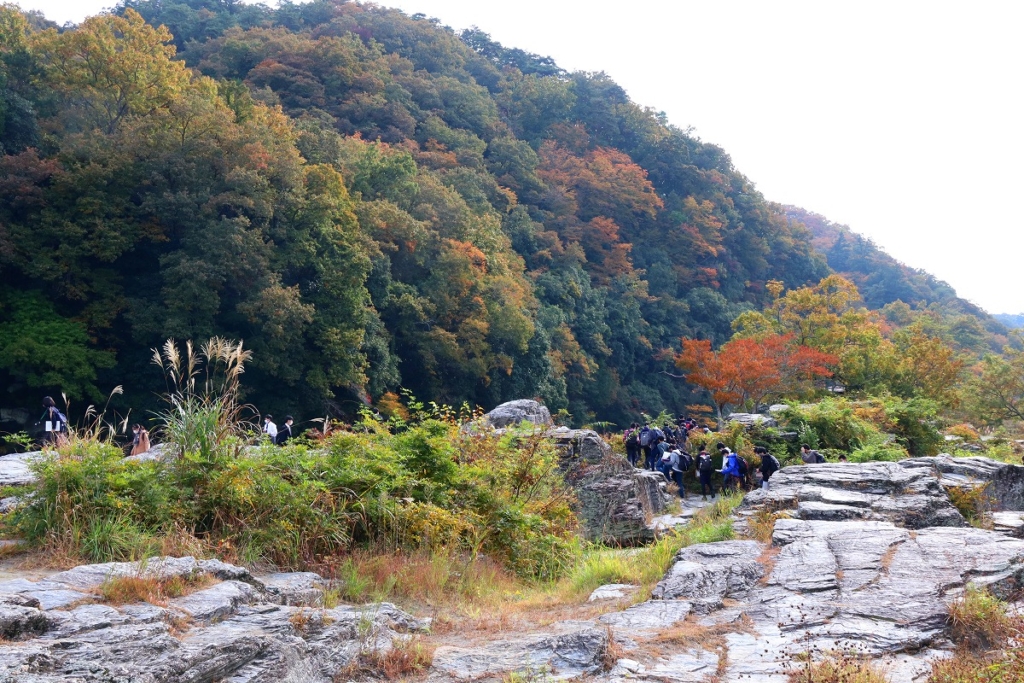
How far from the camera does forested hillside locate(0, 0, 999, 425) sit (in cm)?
2314

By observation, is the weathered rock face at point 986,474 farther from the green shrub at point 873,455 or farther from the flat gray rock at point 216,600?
the flat gray rock at point 216,600

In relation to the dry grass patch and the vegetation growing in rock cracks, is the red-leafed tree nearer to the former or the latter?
the vegetation growing in rock cracks

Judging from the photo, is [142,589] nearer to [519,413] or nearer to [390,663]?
[390,663]

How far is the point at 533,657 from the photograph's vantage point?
14.8ft

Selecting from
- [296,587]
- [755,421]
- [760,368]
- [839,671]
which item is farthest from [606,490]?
[760,368]

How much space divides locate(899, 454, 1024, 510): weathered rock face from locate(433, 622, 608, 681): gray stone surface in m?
7.76

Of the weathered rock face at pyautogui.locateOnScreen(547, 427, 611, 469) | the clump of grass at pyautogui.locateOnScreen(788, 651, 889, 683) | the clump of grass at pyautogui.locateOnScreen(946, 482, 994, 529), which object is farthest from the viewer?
the weathered rock face at pyautogui.locateOnScreen(547, 427, 611, 469)

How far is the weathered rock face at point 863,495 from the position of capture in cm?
849

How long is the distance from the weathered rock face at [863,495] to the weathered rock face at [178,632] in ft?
18.2

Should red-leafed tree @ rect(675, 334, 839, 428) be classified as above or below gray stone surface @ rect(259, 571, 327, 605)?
above

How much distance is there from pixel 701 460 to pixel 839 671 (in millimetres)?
12162

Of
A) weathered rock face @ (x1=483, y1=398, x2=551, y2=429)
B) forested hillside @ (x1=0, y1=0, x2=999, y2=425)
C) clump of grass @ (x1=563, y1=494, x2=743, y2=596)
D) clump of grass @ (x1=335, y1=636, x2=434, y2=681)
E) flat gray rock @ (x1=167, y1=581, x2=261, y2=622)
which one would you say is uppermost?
forested hillside @ (x1=0, y1=0, x2=999, y2=425)

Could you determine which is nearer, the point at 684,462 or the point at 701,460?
the point at 701,460

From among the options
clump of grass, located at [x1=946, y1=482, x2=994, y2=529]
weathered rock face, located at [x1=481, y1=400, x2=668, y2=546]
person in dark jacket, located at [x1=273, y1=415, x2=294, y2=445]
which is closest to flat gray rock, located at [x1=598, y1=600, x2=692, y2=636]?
weathered rock face, located at [x1=481, y1=400, x2=668, y2=546]
